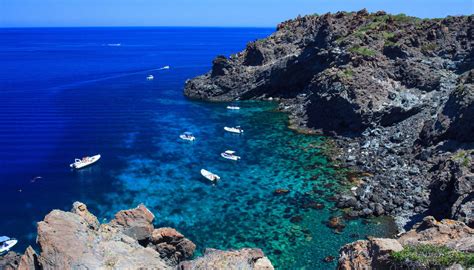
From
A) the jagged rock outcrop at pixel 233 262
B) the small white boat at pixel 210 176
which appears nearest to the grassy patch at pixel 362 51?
the small white boat at pixel 210 176

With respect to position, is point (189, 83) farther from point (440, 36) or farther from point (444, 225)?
point (444, 225)

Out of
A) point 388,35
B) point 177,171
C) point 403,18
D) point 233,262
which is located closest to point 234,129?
point 177,171

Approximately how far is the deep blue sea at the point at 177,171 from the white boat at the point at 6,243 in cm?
85

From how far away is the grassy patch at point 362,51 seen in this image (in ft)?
265

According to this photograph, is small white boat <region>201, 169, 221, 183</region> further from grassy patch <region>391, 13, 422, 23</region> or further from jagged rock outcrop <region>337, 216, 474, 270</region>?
grassy patch <region>391, 13, 422, 23</region>

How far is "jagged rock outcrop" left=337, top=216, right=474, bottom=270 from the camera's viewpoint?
75.3 ft

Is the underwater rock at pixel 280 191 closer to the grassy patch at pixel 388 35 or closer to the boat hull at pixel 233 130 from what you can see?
the boat hull at pixel 233 130

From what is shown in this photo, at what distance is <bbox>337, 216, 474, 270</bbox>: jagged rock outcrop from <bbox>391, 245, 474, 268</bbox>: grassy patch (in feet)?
0.67

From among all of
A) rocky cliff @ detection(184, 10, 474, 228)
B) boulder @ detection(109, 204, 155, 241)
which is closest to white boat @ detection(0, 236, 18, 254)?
boulder @ detection(109, 204, 155, 241)

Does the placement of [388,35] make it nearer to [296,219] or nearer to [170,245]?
[296,219]

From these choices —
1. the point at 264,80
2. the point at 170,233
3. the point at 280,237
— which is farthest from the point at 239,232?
the point at 264,80

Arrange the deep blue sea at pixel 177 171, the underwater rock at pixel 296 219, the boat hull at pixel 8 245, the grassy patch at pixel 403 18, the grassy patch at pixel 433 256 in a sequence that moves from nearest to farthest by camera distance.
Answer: the grassy patch at pixel 433 256 < the boat hull at pixel 8 245 < the deep blue sea at pixel 177 171 < the underwater rock at pixel 296 219 < the grassy patch at pixel 403 18

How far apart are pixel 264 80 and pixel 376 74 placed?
110 feet

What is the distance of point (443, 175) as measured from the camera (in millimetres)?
45688
